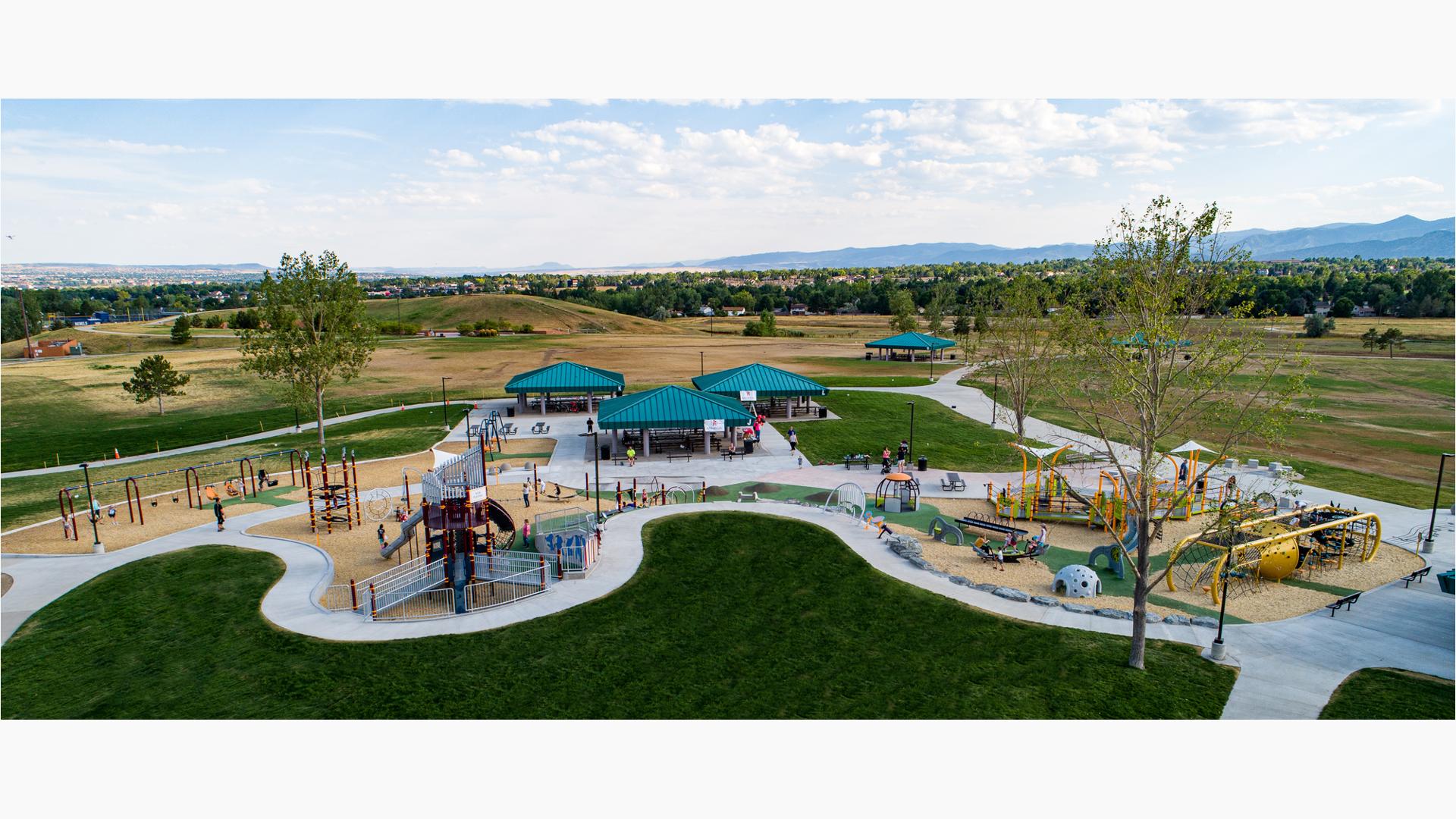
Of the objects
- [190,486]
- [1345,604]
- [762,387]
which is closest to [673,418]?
[762,387]

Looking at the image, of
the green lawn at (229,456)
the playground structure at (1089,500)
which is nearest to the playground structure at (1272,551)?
the playground structure at (1089,500)

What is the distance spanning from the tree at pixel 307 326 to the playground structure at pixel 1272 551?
43.0 metres

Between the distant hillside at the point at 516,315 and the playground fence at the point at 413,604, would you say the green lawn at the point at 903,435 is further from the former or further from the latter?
the distant hillside at the point at 516,315

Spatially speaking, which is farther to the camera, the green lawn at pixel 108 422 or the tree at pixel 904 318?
the tree at pixel 904 318

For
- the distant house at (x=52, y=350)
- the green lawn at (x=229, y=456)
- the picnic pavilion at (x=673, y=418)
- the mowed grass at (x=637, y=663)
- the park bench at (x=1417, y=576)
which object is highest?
the distant house at (x=52, y=350)

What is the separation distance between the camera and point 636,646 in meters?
18.1

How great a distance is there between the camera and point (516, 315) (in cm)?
12975

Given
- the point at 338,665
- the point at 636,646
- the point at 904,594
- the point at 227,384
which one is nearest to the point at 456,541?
the point at 338,665

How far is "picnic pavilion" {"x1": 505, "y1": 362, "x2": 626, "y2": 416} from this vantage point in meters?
50.2

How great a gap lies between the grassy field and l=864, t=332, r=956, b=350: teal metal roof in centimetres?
1400

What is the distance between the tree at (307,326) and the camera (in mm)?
41750

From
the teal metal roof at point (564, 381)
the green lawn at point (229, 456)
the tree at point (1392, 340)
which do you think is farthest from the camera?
the tree at point (1392, 340)

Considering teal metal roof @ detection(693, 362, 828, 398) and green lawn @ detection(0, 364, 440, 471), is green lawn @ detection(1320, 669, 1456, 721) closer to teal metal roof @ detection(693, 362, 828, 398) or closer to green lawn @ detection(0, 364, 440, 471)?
teal metal roof @ detection(693, 362, 828, 398)

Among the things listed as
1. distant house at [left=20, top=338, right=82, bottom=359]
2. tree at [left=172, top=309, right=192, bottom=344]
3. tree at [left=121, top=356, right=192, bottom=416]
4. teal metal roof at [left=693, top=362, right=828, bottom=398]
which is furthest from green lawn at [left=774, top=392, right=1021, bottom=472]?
distant house at [left=20, top=338, right=82, bottom=359]
